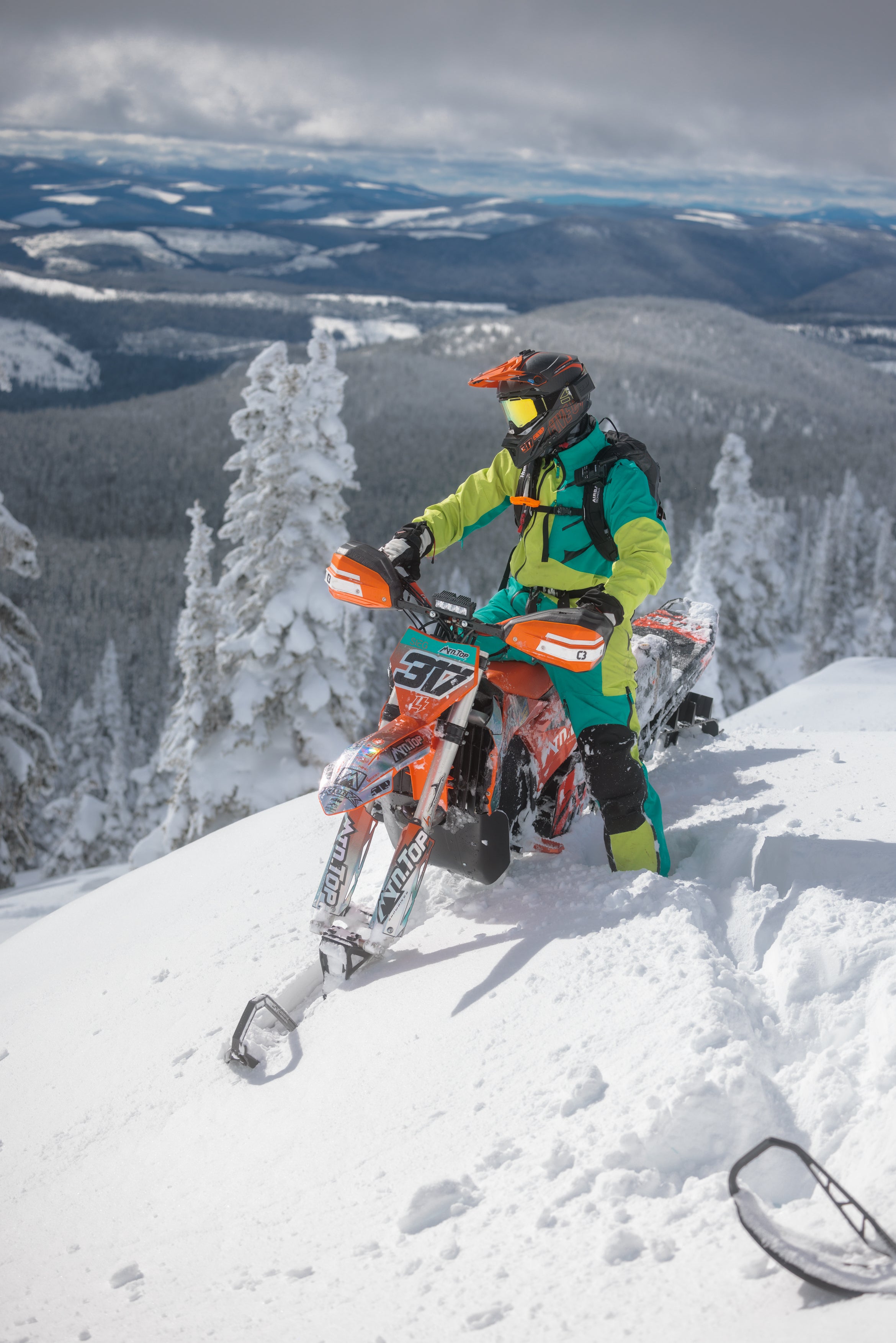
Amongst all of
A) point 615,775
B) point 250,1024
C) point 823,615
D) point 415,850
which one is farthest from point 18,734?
point 823,615

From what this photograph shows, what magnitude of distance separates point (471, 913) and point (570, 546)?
2097 millimetres

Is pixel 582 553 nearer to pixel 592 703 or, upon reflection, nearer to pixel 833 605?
pixel 592 703

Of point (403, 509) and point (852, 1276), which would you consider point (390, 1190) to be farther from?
point (403, 509)

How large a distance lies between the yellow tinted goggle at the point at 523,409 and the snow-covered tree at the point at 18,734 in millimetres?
12089

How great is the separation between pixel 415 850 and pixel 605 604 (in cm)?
150

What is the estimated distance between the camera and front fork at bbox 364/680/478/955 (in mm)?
3910

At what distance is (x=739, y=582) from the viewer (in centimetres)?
2744

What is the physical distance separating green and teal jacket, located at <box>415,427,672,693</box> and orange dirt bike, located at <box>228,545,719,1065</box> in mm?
471

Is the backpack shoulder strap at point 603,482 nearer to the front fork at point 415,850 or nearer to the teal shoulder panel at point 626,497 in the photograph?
the teal shoulder panel at point 626,497

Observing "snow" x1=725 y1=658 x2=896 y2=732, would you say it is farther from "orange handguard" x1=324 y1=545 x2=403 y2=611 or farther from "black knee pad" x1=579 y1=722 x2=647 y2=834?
"orange handguard" x1=324 y1=545 x2=403 y2=611

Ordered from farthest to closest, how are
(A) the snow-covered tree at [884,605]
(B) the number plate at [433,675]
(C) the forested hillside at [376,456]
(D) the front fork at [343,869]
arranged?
(C) the forested hillside at [376,456]
(A) the snow-covered tree at [884,605]
(B) the number plate at [433,675]
(D) the front fork at [343,869]

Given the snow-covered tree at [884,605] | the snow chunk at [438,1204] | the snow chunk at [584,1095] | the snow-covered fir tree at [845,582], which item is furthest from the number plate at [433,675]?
the snow-covered fir tree at [845,582]

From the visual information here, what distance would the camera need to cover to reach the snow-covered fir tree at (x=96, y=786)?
1371 inches

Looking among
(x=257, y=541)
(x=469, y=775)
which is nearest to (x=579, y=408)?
(x=469, y=775)
